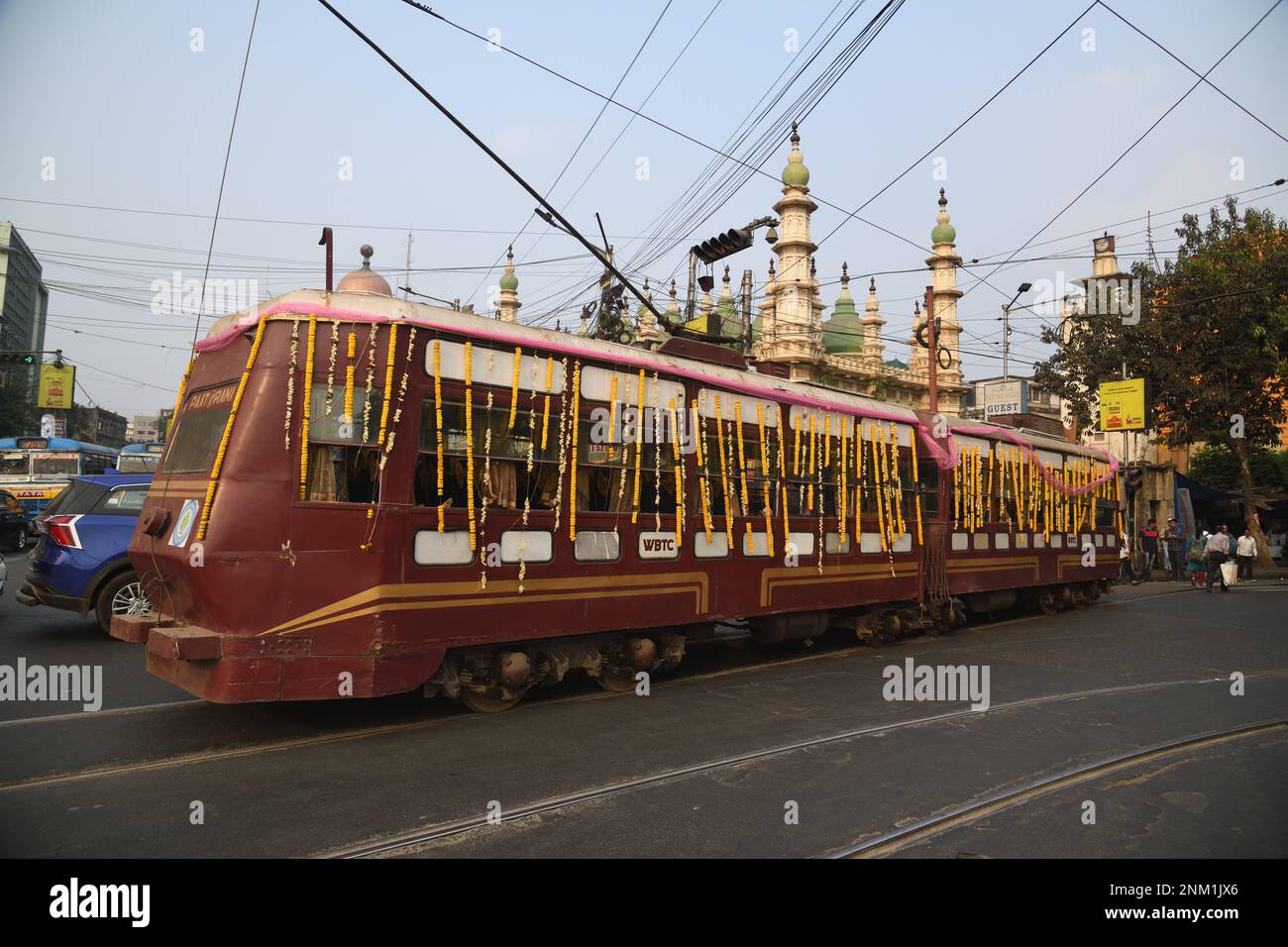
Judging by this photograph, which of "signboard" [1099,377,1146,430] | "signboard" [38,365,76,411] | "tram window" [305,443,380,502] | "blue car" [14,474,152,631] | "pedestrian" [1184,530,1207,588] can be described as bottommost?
"pedestrian" [1184,530,1207,588]

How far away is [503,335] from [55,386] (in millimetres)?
39213

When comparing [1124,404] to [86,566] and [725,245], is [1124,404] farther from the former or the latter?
[86,566]

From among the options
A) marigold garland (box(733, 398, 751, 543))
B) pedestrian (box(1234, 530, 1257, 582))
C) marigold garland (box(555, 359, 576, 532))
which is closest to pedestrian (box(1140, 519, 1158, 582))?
pedestrian (box(1234, 530, 1257, 582))

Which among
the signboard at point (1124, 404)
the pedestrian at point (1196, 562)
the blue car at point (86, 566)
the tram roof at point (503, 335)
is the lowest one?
the pedestrian at point (1196, 562)

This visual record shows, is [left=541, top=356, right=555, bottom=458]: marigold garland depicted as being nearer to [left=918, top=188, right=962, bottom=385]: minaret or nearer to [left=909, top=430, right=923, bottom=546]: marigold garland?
[left=909, top=430, right=923, bottom=546]: marigold garland

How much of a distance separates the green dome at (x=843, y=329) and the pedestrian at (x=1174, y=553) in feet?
89.7

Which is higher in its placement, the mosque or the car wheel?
the mosque

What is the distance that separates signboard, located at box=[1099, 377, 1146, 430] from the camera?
2564 centimetres

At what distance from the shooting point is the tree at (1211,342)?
85.4 feet

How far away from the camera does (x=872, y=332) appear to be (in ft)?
184

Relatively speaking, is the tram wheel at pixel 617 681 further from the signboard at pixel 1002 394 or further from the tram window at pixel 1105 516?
the signboard at pixel 1002 394

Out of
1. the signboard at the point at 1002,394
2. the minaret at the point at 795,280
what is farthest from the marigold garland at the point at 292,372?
the minaret at the point at 795,280

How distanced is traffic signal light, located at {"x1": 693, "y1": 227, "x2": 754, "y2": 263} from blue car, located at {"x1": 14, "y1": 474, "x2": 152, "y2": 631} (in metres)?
9.54
